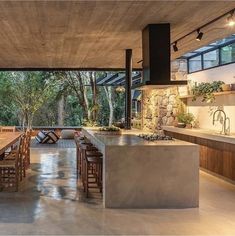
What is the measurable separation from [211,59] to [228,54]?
85cm

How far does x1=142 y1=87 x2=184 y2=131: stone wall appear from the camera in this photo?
32.4 ft

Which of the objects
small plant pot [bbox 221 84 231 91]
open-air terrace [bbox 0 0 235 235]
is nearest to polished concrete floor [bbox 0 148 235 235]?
open-air terrace [bbox 0 0 235 235]

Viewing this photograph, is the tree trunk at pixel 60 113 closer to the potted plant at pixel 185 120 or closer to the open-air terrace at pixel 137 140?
the open-air terrace at pixel 137 140

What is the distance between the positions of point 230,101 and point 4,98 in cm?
1152

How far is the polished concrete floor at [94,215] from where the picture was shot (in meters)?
4.19

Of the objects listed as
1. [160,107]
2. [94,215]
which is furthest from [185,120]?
[94,215]

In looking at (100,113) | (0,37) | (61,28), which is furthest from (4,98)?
(61,28)

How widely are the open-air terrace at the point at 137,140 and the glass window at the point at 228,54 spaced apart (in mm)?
21

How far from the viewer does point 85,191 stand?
6.09 metres

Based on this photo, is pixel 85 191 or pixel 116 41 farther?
pixel 116 41

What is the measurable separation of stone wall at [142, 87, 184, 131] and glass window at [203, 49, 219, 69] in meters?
1.11

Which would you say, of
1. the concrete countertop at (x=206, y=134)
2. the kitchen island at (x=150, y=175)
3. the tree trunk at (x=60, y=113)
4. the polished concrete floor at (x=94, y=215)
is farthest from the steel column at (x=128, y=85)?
the tree trunk at (x=60, y=113)

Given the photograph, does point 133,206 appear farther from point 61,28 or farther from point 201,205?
point 61,28

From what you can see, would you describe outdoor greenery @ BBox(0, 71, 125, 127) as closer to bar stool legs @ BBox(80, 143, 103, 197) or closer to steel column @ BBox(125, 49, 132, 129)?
steel column @ BBox(125, 49, 132, 129)
